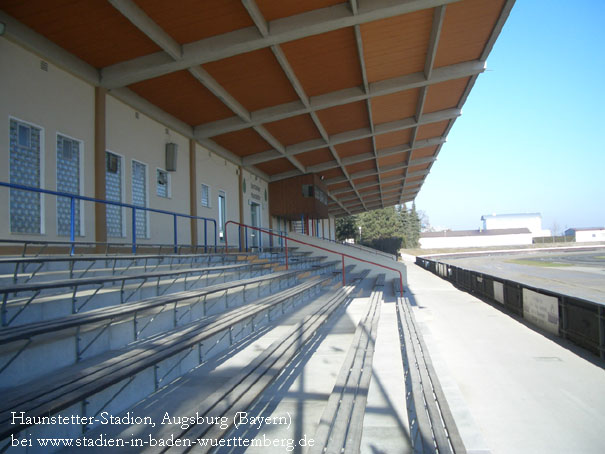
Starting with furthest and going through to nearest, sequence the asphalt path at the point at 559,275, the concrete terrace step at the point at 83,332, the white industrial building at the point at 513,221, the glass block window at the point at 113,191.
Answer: the white industrial building at the point at 513,221
the asphalt path at the point at 559,275
the glass block window at the point at 113,191
the concrete terrace step at the point at 83,332

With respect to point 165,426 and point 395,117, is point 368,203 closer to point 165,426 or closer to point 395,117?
point 395,117

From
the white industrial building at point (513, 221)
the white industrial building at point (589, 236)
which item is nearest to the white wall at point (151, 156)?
the white industrial building at point (589, 236)

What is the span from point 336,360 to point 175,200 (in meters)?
7.73

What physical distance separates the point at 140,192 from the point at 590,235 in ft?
380

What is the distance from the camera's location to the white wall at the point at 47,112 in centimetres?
629

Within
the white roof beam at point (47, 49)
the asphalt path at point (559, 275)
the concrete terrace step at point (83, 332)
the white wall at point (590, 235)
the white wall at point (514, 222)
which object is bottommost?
the asphalt path at point (559, 275)

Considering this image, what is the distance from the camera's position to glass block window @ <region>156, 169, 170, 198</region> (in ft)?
34.3

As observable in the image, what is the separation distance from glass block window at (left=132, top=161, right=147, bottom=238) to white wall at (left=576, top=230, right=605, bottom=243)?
106491 millimetres

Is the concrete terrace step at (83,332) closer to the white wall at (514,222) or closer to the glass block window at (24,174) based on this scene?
the glass block window at (24,174)

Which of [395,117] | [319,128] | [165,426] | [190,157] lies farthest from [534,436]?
[395,117]

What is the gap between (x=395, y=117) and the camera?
1525 cm

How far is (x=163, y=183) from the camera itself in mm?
10688

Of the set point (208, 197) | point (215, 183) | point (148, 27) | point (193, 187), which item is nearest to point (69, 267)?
point (148, 27)

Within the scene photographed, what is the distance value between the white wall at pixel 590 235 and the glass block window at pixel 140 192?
10649cm
